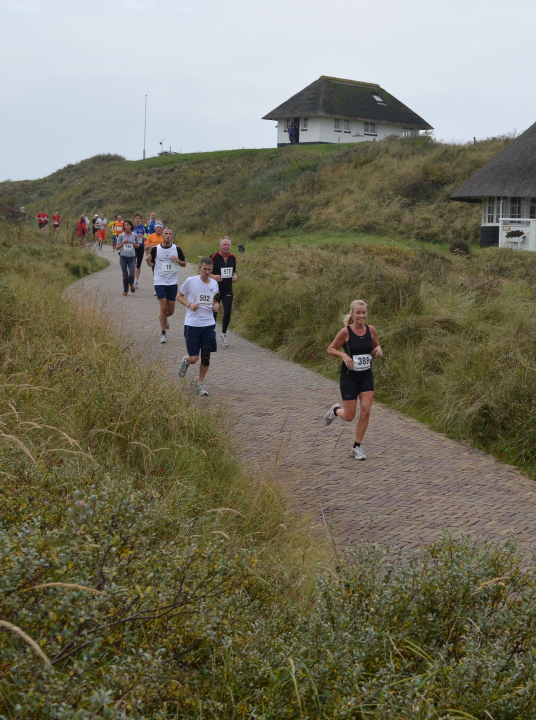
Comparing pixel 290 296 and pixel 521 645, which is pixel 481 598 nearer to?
pixel 521 645

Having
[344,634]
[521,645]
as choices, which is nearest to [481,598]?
[521,645]

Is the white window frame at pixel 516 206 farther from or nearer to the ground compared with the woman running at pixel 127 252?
farther from the ground

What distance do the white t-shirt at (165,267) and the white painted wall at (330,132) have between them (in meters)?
56.3

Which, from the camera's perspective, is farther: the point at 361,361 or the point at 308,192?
the point at 308,192

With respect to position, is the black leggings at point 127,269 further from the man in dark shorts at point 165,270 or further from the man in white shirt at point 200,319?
the man in white shirt at point 200,319

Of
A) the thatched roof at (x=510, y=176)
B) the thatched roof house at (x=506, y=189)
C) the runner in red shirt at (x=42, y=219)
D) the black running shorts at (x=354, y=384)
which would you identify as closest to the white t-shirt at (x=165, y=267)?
the black running shorts at (x=354, y=384)

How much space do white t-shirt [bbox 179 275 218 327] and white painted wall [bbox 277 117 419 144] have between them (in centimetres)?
5937

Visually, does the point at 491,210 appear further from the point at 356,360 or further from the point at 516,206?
the point at 356,360

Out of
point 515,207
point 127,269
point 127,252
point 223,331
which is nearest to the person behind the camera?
point 223,331

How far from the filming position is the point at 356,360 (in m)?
8.82

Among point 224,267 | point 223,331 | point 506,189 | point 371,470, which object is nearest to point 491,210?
point 506,189

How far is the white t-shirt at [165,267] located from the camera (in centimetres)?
1420

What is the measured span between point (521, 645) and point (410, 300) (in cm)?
1067

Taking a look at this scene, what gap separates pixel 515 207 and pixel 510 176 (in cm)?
163
